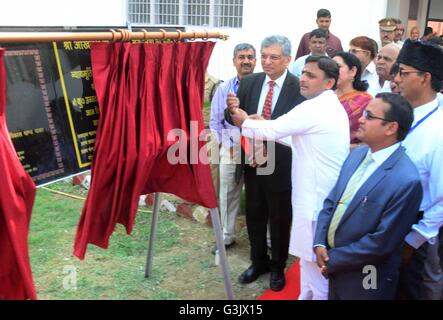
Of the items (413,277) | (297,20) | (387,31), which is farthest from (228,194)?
(297,20)

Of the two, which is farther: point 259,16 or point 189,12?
point 189,12

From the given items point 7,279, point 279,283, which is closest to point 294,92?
point 279,283

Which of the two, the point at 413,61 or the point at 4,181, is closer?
the point at 4,181

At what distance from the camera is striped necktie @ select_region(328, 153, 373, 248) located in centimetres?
249

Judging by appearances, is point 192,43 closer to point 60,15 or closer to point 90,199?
point 90,199

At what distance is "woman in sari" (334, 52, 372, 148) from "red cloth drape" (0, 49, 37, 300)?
7.82ft

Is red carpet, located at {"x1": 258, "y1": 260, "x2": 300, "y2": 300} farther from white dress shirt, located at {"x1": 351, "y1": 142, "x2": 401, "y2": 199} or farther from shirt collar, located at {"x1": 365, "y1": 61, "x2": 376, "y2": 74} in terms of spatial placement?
shirt collar, located at {"x1": 365, "y1": 61, "x2": 376, "y2": 74}

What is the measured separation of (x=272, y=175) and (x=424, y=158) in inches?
46.4

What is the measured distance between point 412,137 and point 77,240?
1935 millimetres

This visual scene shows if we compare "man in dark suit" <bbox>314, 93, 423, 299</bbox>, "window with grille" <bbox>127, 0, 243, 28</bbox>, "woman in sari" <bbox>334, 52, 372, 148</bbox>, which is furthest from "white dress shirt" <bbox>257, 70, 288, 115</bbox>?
"window with grille" <bbox>127, 0, 243, 28</bbox>

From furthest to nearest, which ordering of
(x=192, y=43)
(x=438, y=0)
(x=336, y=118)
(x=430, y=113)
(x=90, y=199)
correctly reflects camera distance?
(x=438, y=0) < (x=336, y=118) < (x=430, y=113) < (x=192, y=43) < (x=90, y=199)

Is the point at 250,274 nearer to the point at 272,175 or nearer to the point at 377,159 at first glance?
the point at 272,175

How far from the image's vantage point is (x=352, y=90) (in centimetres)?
345

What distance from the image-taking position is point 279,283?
3.62 metres
